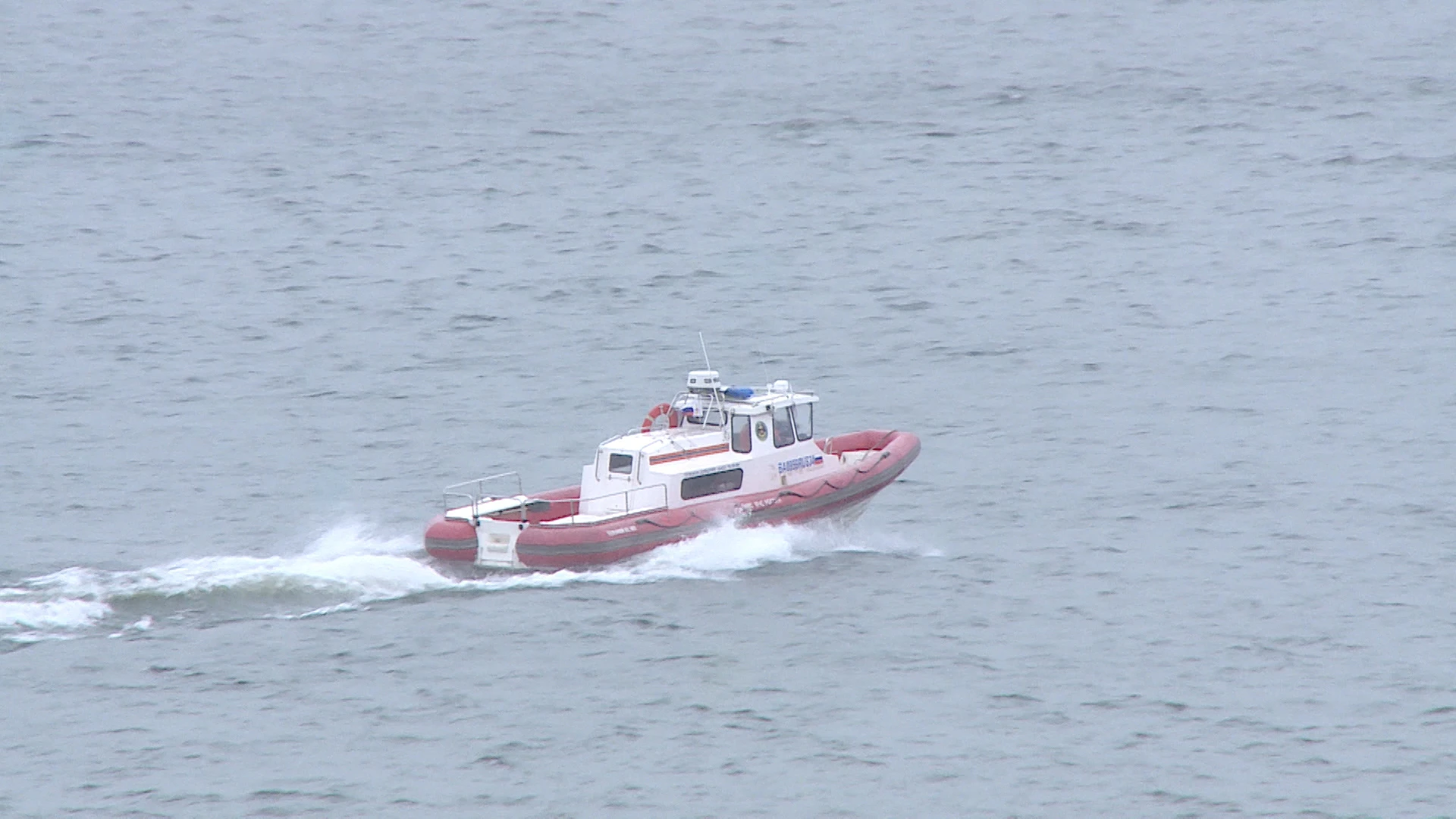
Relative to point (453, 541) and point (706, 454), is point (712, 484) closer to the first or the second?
point (706, 454)

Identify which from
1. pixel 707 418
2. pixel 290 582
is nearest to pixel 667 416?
pixel 707 418

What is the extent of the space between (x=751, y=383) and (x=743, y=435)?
29.6 feet

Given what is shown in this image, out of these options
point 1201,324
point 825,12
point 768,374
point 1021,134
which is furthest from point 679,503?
point 825,12

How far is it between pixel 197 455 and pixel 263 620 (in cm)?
1016

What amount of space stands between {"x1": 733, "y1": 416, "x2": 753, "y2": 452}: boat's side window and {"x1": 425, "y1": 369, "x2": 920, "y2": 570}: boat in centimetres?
1

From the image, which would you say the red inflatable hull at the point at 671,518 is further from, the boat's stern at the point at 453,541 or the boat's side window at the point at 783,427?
the boat's side window at the point at 783,427

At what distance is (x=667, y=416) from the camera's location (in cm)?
2930

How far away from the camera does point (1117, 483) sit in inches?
1282

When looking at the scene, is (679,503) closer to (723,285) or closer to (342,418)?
(342,418)

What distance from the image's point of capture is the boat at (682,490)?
88.7 ft

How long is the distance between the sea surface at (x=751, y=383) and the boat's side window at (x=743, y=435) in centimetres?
140

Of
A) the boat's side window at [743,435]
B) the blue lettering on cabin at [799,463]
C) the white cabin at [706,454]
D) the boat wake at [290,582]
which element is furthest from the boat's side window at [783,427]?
the boat wake at [290,582]

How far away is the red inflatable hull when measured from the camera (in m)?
26.9

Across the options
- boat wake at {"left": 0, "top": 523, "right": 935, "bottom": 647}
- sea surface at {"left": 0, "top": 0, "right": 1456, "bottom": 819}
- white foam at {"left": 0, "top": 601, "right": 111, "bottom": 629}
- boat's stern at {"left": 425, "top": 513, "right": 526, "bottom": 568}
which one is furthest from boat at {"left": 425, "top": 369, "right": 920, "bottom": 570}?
white foam at {"left": 0, "top": 601, "right": 111, "bottom": 629}
